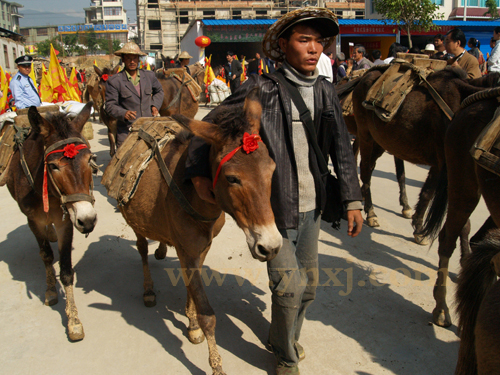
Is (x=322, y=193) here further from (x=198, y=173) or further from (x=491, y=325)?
(x=491, y=325)

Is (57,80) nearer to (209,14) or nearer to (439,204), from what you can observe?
(439,204)

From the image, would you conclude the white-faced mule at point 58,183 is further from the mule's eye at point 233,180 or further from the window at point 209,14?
the window at point 209,14

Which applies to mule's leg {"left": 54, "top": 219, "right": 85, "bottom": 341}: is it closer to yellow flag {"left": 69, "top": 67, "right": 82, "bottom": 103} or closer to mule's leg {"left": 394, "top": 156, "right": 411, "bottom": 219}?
mule's leg {"left": 394, "top": 156, "right": 411, "bottom": 219}

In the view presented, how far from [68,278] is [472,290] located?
121 inches

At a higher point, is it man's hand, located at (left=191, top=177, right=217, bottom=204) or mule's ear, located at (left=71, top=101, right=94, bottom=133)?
mule's ear, located at (left=71, top=101, right=94, bottom=133)

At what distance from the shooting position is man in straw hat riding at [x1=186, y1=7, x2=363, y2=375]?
2246mm

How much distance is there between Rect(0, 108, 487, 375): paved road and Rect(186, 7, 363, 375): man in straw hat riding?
0.71m

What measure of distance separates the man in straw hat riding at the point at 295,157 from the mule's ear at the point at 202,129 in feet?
0.63

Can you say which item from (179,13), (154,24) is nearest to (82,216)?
(179,13)

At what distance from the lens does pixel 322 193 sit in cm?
239

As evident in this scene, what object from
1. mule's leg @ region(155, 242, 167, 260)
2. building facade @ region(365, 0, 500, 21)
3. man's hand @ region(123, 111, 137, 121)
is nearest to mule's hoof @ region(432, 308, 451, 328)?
mule's leg @ region(155, 242, 167, 260)

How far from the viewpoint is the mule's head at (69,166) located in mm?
2869

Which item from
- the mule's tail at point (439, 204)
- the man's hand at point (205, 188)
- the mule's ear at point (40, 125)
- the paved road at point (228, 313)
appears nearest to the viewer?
the man's hand at point (205, 188)

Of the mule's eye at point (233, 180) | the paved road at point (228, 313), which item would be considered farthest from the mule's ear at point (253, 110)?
the paved road at point (228, 313)
